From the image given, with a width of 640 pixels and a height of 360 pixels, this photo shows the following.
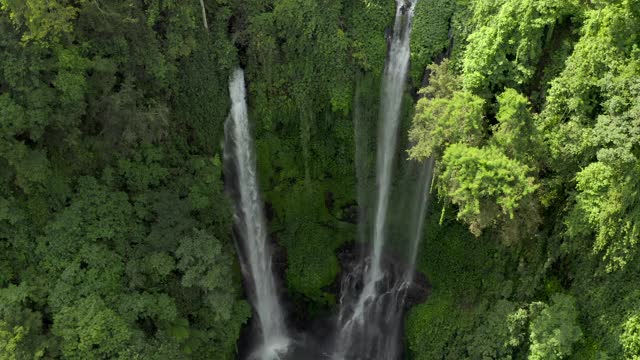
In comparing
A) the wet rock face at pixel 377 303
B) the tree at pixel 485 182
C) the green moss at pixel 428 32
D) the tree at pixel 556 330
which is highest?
the green moss at pixel 428 32

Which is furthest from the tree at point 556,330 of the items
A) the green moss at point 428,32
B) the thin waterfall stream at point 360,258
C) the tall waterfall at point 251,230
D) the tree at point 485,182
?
the tall waterfall at point 251,230

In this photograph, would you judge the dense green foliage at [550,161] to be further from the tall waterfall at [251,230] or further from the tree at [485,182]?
the tall waterfall at [251,230]

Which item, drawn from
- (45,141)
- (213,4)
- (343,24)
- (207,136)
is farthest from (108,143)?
(343,24)

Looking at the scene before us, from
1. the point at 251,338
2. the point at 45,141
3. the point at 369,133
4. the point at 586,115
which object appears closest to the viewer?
the point at 586,115

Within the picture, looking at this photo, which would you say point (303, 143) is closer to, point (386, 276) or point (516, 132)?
point (386, 276)

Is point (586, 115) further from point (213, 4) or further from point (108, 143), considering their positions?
point (108, 143)

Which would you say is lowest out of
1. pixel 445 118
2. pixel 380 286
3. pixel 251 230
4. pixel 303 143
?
pixel 380 286

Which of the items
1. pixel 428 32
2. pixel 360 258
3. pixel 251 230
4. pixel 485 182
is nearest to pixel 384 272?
pixel 360 258
